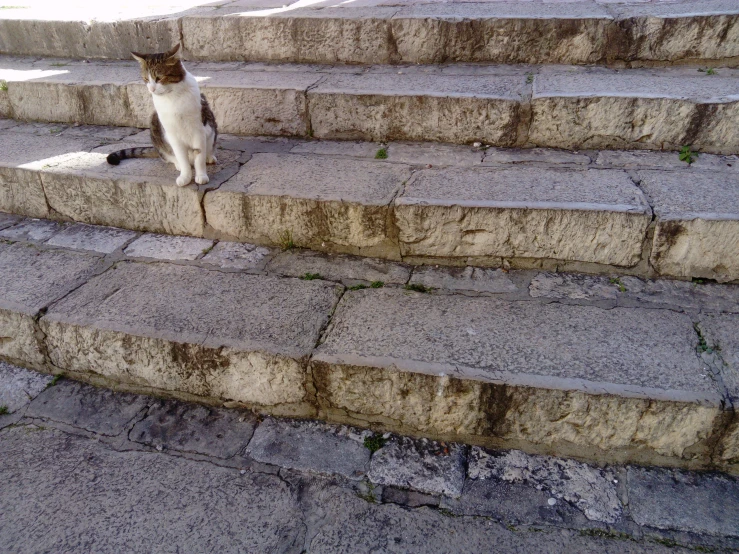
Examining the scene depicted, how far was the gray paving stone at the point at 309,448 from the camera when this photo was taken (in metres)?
1.91

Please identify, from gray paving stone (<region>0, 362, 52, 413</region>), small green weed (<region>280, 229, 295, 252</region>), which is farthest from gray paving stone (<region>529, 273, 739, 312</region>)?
gray paving stone (<region>0, 362, 52, 413</region>)

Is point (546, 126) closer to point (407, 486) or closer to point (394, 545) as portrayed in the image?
point (407, 486)

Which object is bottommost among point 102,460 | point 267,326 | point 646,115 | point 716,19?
point 102,460

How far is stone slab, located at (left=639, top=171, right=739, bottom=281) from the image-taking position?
2.15 meters

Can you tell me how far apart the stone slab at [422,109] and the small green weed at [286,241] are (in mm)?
875

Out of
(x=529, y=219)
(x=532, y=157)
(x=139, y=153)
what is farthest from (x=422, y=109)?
(x=139, y=153)

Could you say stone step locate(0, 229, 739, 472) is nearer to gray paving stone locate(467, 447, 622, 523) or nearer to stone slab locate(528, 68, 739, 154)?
gray paving stone locate(467, 447, 622, 523)

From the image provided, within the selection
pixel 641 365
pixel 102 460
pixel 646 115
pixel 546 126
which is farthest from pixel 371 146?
pixel 102 460

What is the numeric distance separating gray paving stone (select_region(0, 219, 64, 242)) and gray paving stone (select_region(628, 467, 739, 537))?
10.0 ft

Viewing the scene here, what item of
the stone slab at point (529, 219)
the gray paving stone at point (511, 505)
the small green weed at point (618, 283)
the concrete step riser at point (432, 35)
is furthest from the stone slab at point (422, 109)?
the gray paving stone at point (511, 505)

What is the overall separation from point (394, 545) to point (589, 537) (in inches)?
24.3

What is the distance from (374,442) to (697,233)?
158cm

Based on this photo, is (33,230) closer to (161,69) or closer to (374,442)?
(161,69)

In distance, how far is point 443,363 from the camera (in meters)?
1.89
